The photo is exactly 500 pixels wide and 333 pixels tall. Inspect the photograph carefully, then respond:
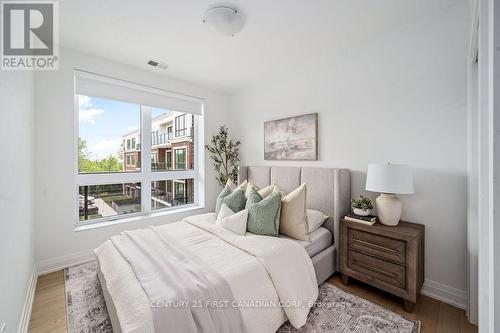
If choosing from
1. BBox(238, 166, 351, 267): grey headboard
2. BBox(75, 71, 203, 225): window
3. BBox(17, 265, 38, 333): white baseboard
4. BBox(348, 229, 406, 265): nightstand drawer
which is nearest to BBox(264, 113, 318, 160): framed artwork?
BBox(238, 166, 351, 267): grey headboard

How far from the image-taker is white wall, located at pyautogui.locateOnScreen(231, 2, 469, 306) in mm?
1870

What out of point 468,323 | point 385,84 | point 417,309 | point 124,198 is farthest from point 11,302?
point 385,84

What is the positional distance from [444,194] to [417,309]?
1.05 meters

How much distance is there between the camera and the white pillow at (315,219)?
2.30 meters

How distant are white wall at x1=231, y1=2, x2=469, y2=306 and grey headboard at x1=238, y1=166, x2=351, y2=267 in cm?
21

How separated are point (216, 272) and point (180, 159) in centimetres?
274

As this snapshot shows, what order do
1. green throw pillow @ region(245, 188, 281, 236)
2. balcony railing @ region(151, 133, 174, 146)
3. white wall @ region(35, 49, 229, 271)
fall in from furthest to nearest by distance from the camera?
balcony railing @ region(151, 133, 174, 146), white wall @ region(35, 49, 229, 271), green throw pillow @ region(245, 188, 281, 236)

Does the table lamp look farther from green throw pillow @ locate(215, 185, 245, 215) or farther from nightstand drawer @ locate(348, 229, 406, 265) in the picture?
green throw pillow @ locate(215, 185, 245, 215)

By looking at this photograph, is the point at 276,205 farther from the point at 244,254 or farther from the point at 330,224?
the point at 330,224

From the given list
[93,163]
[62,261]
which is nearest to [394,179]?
[93,163]

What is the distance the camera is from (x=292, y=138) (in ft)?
10.2

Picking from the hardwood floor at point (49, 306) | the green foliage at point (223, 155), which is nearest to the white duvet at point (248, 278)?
the hardwood floor at point (49, 306)

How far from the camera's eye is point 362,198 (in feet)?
7.31

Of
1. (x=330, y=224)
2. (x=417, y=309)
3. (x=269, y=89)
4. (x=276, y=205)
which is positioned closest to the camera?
(x=417, y=309)
